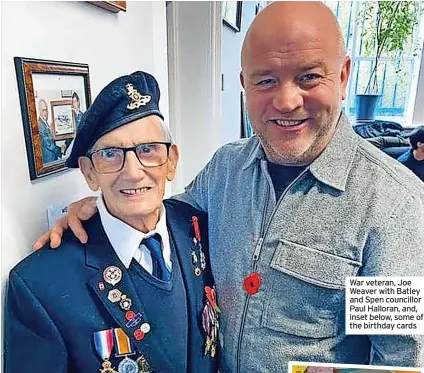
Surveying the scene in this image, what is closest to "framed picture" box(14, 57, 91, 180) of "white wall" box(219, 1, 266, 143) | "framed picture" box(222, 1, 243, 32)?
"white wall" box(219, 1, 266, 143)

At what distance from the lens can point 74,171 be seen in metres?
0.75

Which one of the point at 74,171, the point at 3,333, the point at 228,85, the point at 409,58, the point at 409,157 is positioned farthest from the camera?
the point at 409,58

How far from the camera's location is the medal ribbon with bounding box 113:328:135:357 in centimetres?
58

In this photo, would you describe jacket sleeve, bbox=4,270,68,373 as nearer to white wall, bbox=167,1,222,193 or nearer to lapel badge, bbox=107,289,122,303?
lapel badge, bbox=107,289,122,303

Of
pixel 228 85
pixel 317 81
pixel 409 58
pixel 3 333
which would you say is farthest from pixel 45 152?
pixel 409 58

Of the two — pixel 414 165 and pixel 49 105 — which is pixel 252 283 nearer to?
pixel 49 105

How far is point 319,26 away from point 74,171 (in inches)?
19.0

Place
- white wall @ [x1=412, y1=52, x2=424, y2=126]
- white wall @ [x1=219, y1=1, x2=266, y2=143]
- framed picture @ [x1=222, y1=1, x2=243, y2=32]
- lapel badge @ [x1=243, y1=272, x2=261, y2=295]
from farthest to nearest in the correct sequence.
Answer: white wall @ [x1=412, y1=52, x2=424, y2=126] < framed picture @ [x1=222, y1=1, x2=243, y2=32] < white wall @ [x1=219, y1=1, x2=266, y2=143] < lapel badge @ [x1=243, y1=272, x2=261, y2=295]

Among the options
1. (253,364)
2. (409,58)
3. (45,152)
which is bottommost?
(253,364)

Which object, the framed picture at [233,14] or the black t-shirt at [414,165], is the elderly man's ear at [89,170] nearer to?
the black t-shirt at [414,165]

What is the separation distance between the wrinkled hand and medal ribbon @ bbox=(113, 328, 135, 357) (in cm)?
14

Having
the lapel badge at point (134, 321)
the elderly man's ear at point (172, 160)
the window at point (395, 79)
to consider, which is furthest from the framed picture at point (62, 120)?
the window at point (395, 79)

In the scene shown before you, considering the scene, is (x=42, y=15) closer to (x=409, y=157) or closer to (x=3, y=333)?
(x=3, y=333)

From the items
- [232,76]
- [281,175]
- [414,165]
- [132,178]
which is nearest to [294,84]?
[281,175]
